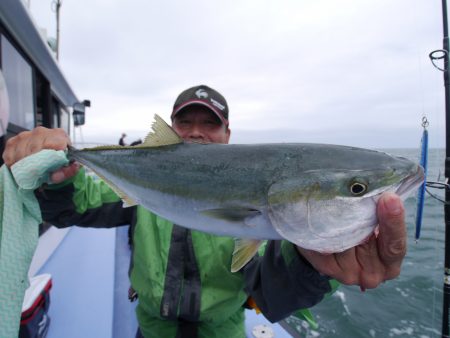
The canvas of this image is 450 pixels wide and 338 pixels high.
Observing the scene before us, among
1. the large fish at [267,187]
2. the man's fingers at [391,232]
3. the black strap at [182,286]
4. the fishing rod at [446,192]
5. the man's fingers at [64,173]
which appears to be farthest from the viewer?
the fishing rod at [446,192]

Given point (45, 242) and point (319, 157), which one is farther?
point (45, 242)

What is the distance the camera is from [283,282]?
1.84 m

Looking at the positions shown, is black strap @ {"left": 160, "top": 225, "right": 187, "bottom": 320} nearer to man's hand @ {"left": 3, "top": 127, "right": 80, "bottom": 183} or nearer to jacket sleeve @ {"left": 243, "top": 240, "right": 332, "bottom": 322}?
jacket sleeve @ {"left": 243, "top": 240, "right": 332, "bottom": 322}

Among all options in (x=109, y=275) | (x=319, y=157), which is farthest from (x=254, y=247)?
(x=109, y=275)

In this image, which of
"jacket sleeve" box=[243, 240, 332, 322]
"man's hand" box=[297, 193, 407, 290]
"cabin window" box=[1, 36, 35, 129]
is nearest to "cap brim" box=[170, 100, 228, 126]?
"jacket sleeve" box=[243, 240, 332, 322]

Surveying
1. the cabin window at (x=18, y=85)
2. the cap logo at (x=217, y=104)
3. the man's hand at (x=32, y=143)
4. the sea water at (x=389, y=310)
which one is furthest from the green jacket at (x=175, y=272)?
the sea water at (x=389, y=310)

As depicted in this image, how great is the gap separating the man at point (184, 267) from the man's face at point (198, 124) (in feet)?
0.15

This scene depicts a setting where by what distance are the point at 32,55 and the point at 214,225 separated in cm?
455

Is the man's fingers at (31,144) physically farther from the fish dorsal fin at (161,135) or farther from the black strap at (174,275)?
the black strap at (174,275)

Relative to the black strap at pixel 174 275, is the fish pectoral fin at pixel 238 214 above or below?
above

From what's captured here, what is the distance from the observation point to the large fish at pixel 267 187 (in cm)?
133

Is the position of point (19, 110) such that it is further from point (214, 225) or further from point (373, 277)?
point (373, 277)

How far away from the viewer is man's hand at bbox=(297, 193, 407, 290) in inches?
52.0

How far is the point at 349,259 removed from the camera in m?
1.45
